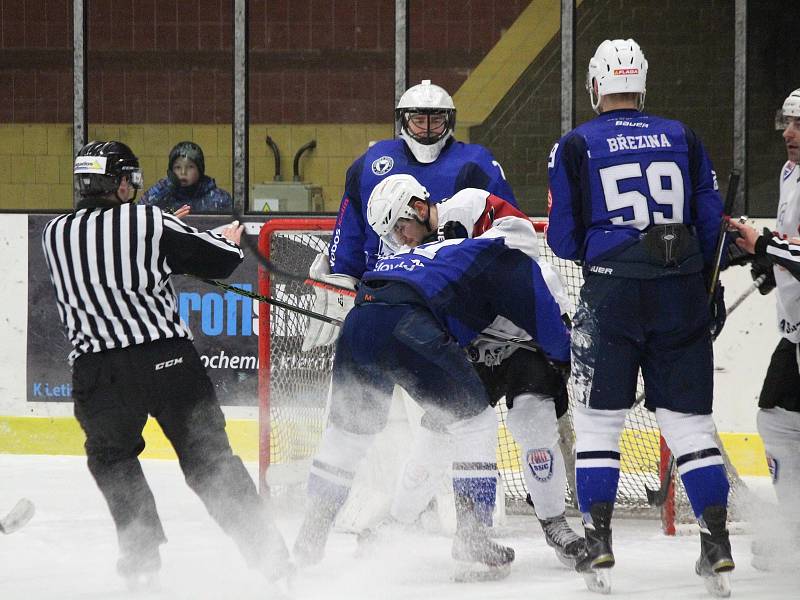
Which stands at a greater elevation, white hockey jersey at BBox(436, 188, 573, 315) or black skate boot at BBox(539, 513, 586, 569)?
white hockey jersey at BBox(436, 188, 573, 315)

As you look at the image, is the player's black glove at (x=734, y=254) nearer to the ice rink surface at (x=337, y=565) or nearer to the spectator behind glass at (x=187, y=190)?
the ice rink surface at (x=337, y=565)

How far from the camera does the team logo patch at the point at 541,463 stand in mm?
3707

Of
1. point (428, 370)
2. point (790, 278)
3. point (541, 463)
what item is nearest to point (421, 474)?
point (541, 463)

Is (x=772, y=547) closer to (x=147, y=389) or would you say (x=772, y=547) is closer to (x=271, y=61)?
(x=147, y=389)

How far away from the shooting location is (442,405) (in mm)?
3406

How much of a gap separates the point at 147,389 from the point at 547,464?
1.09 metres

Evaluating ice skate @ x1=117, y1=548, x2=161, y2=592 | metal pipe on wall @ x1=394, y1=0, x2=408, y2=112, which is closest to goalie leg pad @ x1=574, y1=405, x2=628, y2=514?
ice skate @ x1=117, y1=548, x2=161, y2=592

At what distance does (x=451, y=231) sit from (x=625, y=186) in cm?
50

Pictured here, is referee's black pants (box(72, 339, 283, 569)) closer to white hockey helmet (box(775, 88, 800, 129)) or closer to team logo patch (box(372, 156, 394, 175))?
team logo patch (box(372, 156, 394, 175))

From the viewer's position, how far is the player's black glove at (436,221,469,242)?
3.62m

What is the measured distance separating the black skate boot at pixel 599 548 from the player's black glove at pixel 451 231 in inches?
30.6

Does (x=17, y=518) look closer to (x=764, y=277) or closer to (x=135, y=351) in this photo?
(x=135, y=351)

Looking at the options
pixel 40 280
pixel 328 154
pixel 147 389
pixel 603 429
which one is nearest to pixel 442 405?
pixel 603 429

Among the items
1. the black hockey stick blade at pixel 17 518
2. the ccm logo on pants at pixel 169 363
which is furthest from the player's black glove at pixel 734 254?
the black hockey stick blade at pixel 17 518
